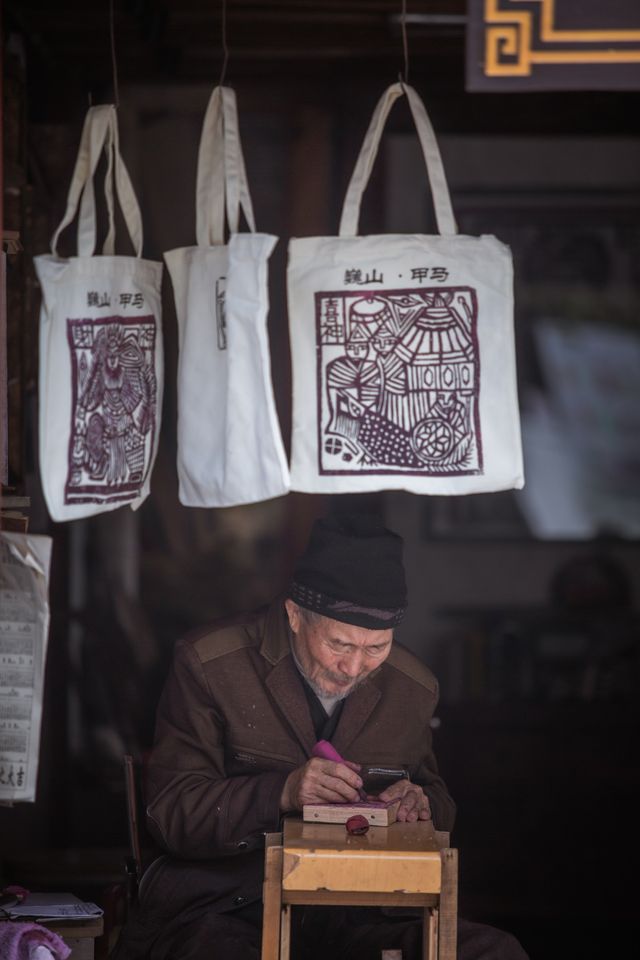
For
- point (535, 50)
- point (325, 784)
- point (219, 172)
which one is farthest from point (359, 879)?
point (219, 172)

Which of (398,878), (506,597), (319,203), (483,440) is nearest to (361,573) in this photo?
(483,440)

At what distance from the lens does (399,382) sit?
420 centimetres

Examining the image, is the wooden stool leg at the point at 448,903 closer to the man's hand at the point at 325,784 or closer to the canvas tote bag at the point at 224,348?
the man's hand at the point at 325,784

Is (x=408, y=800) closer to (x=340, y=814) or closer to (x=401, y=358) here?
(x=340, y=814)

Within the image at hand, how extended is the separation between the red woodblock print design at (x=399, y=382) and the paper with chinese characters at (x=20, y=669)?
0.99 meters

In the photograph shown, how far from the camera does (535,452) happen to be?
Answer: 8.00 m

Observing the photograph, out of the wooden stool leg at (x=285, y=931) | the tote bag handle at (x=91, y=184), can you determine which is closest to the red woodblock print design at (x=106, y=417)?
the tote bag handle at (x=91, y=184)

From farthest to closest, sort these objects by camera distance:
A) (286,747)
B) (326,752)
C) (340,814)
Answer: (286,747) < (326,752) < (340,814)

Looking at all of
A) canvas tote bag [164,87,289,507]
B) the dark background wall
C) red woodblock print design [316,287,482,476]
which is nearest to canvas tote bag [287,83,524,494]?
red woodblock print design [316,287,482,476]

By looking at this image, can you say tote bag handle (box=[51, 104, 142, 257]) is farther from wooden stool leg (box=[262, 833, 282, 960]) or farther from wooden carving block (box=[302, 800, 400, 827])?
wooden stool leg (box=[262, 833, 282, 960])

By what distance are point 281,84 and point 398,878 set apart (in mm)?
4143

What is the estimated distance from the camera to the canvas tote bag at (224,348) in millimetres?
4102

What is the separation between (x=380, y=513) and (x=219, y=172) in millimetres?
2948

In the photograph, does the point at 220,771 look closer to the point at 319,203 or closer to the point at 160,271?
the point at 160,271
